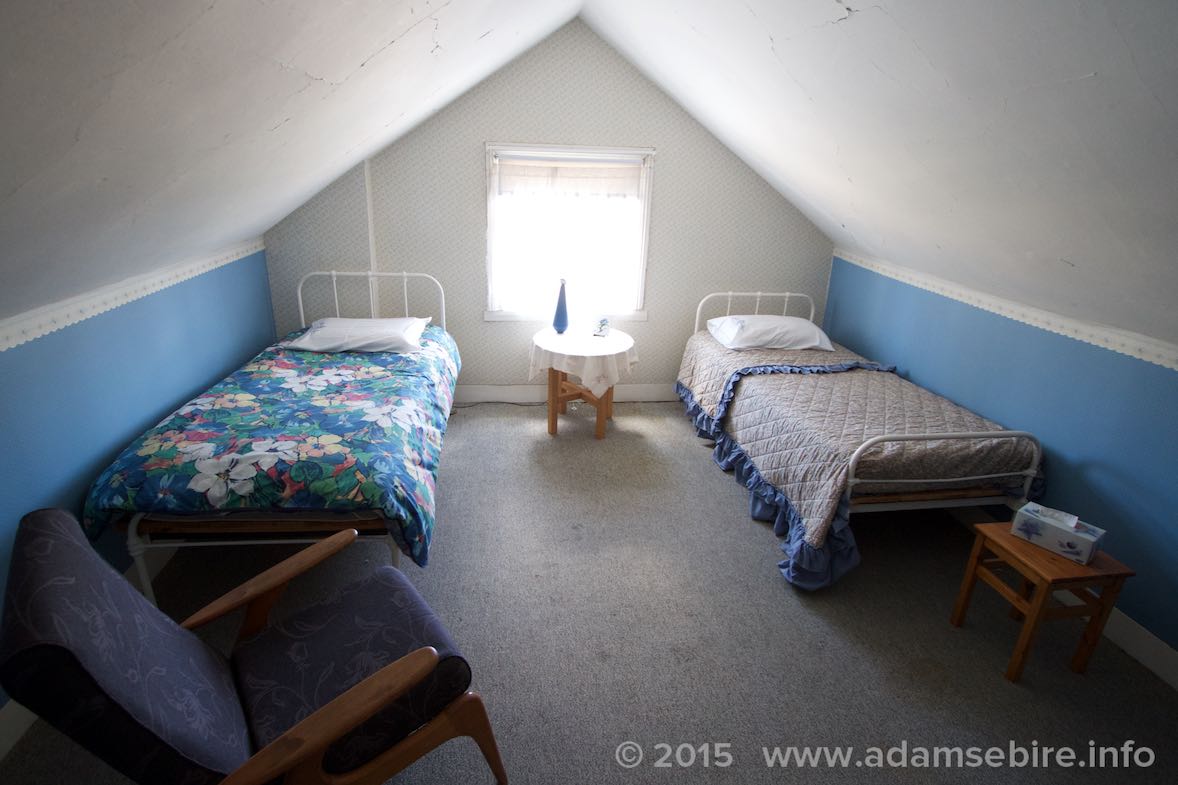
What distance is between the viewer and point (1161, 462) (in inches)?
84.1

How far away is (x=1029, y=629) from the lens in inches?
78.5

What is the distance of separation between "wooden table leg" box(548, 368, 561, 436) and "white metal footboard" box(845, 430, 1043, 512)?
1.82 meters

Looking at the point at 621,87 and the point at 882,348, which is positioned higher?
the point at 621,87

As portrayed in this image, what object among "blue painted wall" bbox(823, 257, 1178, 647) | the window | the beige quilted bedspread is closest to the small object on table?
the window

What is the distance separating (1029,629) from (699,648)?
106 cm

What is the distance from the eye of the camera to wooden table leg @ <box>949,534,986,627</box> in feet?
7.28

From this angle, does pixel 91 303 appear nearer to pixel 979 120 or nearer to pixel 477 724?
pixel 477 724

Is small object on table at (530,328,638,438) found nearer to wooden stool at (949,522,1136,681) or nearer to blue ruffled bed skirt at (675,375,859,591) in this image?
blue ruffled bed skirt at (675,375,859,591)

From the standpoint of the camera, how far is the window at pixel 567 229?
12.6ft

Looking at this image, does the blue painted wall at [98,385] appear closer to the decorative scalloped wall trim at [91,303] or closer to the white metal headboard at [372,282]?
the decorative scalloped wall trim at [91,303]

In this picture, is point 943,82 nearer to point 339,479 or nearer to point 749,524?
point 749,524

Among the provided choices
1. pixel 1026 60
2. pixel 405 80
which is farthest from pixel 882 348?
pixel 405 80

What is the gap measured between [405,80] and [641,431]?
230 cm

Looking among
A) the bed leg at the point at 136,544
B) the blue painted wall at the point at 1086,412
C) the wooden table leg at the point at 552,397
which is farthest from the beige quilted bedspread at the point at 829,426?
the bed leg at the point at 136,544
